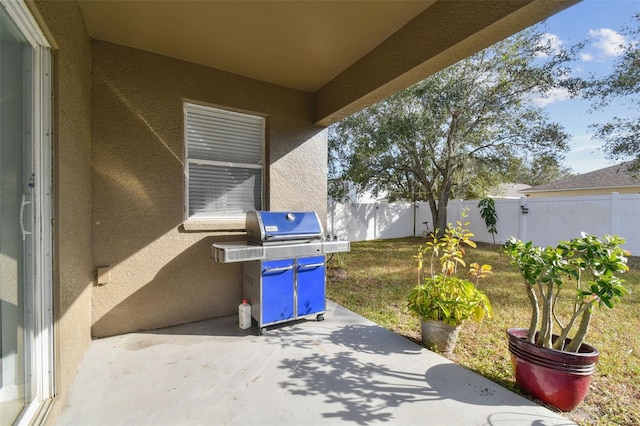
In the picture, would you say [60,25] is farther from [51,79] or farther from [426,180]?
[426,180]

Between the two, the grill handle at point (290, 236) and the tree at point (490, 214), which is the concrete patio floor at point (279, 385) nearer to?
the grill handle at point (290, 236)

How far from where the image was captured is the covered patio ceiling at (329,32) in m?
2.32

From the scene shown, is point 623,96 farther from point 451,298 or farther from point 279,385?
point 279,385

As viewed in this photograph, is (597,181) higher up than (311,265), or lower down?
higher up

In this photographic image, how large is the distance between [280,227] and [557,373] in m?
2.79

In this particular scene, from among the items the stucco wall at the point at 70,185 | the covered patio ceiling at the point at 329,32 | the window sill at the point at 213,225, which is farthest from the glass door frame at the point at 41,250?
the window sill at the point at 213,225

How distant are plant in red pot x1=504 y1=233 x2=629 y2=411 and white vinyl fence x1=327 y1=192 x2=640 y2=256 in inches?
281

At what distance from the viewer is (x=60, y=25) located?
82.0 inches

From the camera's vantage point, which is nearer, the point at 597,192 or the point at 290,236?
the point at 290,236

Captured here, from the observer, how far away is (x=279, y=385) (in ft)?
7.74

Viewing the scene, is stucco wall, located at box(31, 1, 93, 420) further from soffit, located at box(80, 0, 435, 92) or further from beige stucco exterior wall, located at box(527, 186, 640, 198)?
beige stucco exterior wall, located at box(527, 186, 640, 198)

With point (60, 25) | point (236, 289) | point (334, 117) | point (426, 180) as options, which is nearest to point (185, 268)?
point (236, 289)

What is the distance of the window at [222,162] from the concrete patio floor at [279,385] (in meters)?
1.67

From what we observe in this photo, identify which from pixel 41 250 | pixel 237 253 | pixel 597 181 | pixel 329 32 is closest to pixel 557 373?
pixel 237 253
